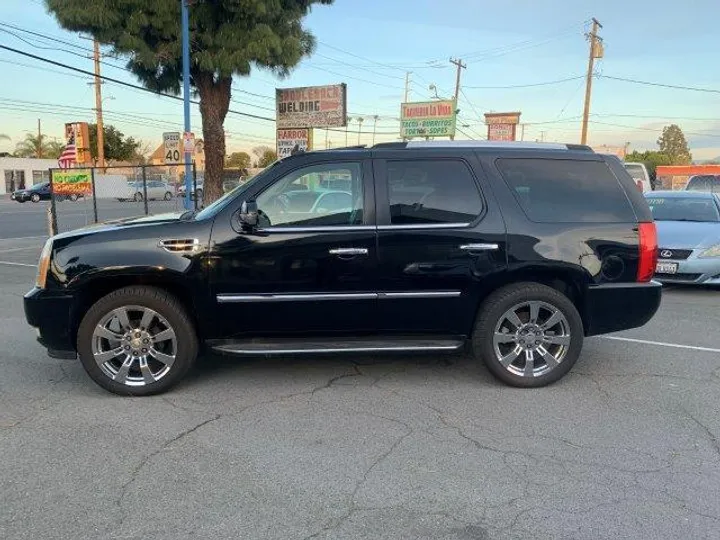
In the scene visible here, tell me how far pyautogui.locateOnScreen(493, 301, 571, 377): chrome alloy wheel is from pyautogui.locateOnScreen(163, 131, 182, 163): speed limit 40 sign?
48.0ft

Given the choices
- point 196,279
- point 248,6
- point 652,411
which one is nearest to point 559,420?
point 652,411

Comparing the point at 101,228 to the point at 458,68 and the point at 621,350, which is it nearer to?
the point at 621,350

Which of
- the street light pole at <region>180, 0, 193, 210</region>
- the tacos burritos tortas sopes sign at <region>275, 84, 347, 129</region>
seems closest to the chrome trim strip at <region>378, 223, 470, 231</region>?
the street light pole at <region>180, 0, 193, 210</region>

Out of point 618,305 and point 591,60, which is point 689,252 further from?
point 591,60

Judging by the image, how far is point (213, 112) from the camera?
14.9 metres

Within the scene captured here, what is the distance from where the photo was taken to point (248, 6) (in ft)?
43.5

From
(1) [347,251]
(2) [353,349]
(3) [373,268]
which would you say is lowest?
(2) [353,349]

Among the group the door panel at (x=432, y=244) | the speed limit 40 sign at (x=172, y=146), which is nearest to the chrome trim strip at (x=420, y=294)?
the door panel at (x=432, y=244)

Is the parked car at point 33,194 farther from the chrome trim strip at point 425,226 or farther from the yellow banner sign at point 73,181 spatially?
the chrome trim strip at point 425,226

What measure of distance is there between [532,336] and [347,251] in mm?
1604

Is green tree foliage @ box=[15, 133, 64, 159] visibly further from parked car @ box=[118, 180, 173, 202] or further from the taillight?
the taillight

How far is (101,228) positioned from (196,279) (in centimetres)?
90

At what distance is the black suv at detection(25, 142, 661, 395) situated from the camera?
4.59m

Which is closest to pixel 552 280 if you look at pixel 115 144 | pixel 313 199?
pixel 313 199
